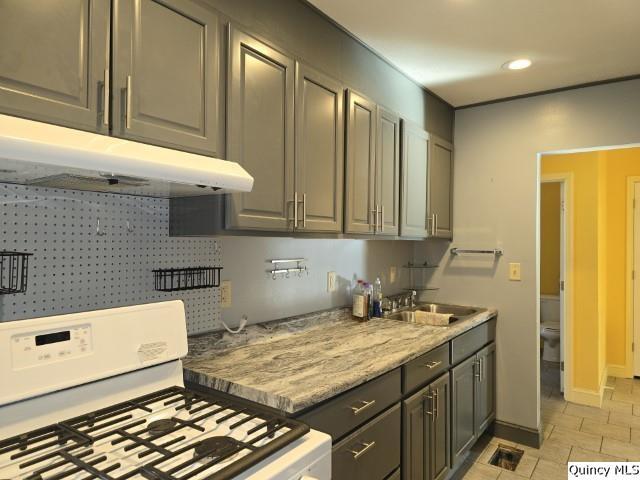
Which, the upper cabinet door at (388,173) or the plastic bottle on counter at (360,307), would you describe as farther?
the plastic bottle on counter at (360,307)

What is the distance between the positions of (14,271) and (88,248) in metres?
0.23

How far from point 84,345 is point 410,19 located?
1918 mm

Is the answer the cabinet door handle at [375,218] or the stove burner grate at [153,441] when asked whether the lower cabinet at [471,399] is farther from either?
the stove burner grate at [153,441]

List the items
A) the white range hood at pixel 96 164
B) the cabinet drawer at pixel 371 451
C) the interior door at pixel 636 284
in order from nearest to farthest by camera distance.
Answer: the white range hood at pixel 96 164 < the cabinet drawer at pixel 371 451 < the interior door at pixel 636 284

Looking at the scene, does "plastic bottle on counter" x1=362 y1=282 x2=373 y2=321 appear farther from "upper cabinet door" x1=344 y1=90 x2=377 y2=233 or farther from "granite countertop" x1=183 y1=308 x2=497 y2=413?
"upper cabinet door" x1=344 y1=90 x2=377 y2=233

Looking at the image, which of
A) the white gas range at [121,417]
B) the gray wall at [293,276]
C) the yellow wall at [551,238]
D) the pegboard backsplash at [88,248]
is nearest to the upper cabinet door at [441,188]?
the gray wall at [293,276]

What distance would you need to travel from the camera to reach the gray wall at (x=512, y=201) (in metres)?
2.96

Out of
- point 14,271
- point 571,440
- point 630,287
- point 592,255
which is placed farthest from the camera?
point 630,287

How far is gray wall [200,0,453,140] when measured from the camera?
168cm

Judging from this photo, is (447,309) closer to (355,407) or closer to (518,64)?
(518,64)

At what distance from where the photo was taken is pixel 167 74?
134 centimetres

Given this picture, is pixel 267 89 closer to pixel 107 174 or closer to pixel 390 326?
pixel 107 174

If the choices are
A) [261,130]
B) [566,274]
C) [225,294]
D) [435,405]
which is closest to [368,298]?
[435,405]

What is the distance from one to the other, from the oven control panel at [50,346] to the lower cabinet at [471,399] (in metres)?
1.93
